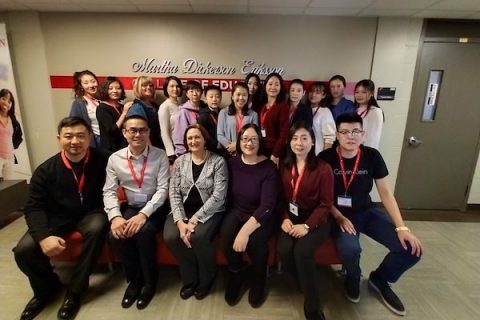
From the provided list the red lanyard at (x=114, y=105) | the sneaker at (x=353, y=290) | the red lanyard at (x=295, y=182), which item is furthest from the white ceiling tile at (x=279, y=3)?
the sneaker at (x=353, y=290)

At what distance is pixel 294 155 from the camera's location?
6.47ft

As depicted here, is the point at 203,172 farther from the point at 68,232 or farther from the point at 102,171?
the point at 68,232

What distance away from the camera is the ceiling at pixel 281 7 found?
284cm

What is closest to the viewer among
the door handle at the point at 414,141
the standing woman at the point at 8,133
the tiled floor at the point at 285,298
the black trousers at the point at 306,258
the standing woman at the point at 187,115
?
the black trousers at the point at 306,258

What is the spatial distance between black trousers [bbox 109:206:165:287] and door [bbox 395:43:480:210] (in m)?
3.52

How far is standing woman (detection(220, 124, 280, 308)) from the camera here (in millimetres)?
1897

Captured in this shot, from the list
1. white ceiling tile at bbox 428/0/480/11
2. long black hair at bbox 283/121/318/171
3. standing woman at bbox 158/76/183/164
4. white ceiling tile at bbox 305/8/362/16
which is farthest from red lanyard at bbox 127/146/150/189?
white ceiling tile at bbox 428/0/480/11

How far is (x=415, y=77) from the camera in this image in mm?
3463

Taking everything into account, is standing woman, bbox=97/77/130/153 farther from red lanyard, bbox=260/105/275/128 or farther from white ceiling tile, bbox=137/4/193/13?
red lanyard, bbox=260/105/275/128

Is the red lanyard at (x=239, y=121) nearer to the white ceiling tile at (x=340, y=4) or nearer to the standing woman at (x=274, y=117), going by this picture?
the standing woman at (x=274, y=117)

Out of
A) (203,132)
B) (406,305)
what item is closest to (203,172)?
(203,132)

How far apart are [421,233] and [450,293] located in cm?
111

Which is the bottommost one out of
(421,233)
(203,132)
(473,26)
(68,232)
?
(421,233)

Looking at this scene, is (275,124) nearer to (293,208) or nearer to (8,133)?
(293,208)
